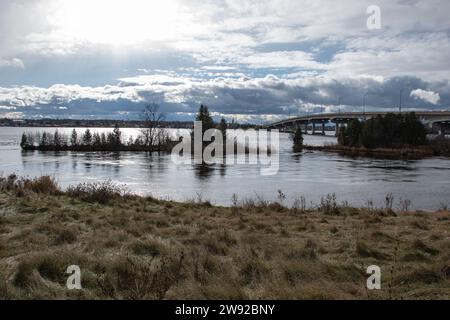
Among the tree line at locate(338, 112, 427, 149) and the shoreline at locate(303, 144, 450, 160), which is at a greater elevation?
the tree line at locate(338, 112, 427, 149)

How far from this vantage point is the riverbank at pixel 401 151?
287 feet

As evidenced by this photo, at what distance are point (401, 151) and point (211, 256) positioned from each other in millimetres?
92142

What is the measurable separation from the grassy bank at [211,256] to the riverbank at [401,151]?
248 ft

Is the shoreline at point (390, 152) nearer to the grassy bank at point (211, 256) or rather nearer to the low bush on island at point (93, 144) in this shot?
the low bush on island at point (93, 144)

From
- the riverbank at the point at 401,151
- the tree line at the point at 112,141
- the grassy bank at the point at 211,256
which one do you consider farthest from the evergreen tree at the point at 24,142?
the grassy bank at the point at 211,256

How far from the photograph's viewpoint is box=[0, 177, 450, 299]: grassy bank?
22.3 feet

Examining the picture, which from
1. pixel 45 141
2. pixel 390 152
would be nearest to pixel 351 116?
pixel 390 152

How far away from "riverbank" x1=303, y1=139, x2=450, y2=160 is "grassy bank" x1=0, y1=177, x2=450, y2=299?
248 ft

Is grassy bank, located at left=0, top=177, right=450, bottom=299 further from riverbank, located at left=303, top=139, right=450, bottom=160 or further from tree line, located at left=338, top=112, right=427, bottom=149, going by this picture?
tree line, located at left=338, top=112, right=427, bottom=149

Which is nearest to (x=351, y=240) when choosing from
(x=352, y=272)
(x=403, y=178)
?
(x=352, y=272)

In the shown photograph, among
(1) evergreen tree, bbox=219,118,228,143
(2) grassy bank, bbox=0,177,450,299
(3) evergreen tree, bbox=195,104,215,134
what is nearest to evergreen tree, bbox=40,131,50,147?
(3) evergreen tree, bbox=195,104,215,134

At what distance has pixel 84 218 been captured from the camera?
1406 cm

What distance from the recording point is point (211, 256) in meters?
8.73
